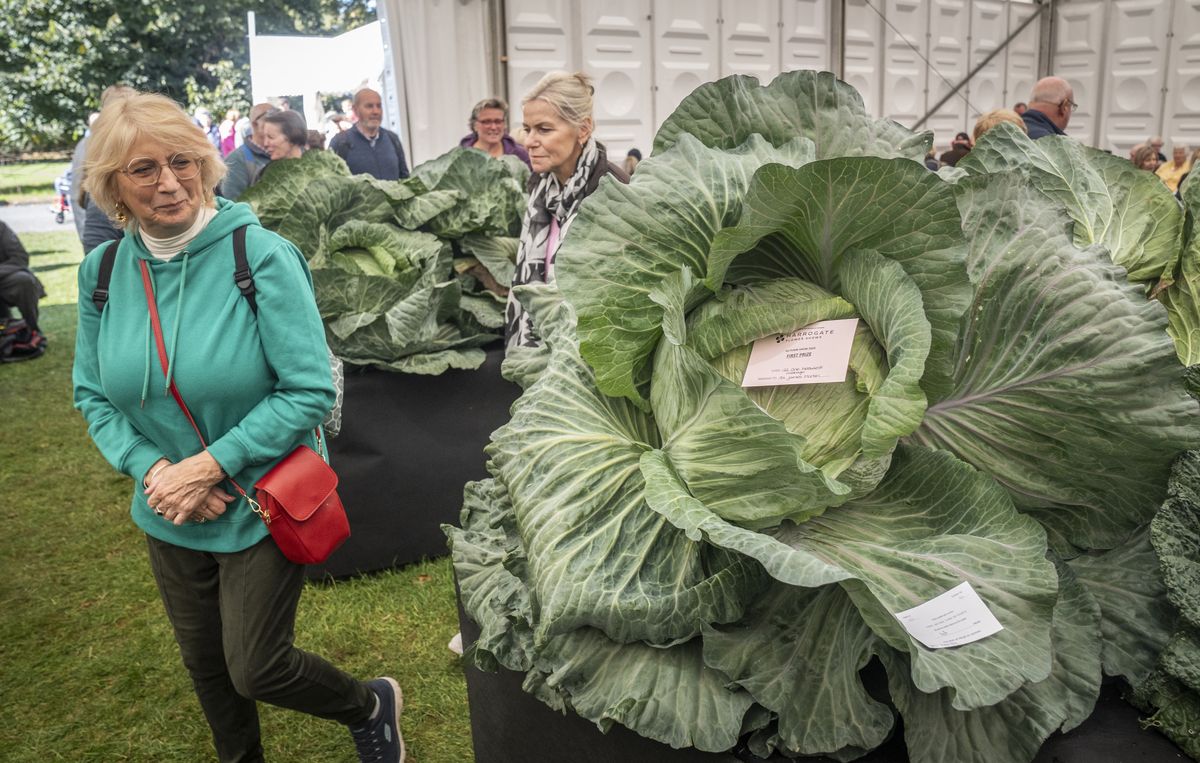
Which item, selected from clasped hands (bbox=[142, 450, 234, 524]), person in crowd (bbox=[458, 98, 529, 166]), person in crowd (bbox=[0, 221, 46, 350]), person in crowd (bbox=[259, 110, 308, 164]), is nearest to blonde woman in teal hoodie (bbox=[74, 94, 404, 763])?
clasped hands (bbox=[142, 450, 234, 524])

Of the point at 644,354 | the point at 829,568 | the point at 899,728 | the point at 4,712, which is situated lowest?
the point at 4,712

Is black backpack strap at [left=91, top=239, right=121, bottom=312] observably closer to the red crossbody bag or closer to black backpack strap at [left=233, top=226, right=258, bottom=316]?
the red crossbody bag

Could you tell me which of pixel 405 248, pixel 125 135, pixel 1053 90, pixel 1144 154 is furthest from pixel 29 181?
pixel 125 135

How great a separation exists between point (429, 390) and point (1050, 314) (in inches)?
111

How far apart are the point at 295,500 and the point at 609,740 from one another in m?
1.04

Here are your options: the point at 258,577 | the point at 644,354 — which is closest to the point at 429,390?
the point at 258,577

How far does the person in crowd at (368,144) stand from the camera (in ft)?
21.9

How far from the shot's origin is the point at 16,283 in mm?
8336

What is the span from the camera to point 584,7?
8258 mm

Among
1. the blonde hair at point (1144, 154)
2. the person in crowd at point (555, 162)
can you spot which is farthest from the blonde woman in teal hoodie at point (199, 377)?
the blonde hair at point (1144, 154)

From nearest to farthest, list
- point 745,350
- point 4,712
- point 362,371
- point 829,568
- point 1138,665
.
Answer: point 829,568
point 1138,665
point 745,350
point 4,712
point 362,371

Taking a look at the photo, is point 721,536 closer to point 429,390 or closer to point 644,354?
point 644,354

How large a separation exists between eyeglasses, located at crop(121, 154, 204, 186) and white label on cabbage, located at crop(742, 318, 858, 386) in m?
1.47

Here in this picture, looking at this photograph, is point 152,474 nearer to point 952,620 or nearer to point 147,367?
point 147,367
